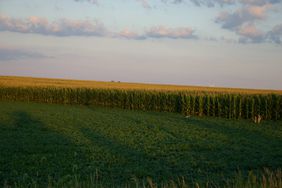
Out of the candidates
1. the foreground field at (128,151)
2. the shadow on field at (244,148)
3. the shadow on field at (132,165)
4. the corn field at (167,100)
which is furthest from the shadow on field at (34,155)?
the corn field at (167,100)

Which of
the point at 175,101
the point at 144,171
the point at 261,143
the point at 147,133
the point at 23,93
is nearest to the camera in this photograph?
the point at 144,171

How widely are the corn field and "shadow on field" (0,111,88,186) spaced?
13.3 m

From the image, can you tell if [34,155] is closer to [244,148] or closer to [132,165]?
[132,165]

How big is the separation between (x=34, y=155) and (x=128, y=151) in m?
3.26

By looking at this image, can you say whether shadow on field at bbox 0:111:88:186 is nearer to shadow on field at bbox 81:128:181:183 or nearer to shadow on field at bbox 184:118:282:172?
shadow on field at bbox 81:128:181:183

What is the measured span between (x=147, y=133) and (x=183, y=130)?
2.27 m

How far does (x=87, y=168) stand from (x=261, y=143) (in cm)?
848

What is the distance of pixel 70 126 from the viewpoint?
19.6 metres

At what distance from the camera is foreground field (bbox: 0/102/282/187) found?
10438mm

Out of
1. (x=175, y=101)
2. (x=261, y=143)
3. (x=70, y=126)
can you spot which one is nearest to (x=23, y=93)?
(x=175, y=101)

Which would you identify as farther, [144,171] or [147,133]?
[147,133]

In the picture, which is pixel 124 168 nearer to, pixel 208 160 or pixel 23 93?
pixel 208 160

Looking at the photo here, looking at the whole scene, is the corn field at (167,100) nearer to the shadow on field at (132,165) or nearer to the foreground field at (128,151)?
the foreground field at (128,151)

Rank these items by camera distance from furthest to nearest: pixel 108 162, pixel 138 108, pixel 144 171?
1. pixel 138 108
2. pixel 108 162
3. pixel 144 171
